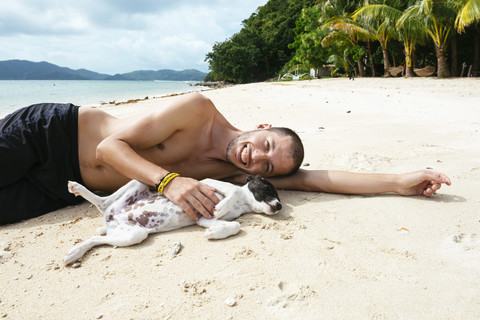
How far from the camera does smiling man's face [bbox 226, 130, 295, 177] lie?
260cm

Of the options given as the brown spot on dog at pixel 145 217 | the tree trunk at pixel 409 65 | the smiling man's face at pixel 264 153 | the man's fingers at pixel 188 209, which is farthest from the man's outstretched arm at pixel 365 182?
the tree trunk at pixel 409 65

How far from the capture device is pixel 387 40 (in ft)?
65.1

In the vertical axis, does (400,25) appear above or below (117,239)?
above

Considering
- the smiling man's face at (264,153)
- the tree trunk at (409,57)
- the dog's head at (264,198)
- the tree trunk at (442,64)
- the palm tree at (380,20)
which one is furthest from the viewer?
the tree trunk at (409,57)

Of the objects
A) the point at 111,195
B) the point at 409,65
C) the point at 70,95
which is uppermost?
the point at 409,65

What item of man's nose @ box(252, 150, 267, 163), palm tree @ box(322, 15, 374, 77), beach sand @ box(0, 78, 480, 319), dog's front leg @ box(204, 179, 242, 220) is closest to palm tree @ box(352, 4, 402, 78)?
palm tree @ box(322, 15, 374, 77)

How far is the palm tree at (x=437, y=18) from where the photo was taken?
14344 millimetres

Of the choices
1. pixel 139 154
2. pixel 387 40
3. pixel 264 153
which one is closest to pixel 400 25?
pixel 387 40

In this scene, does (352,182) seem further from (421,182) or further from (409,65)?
(409,65)

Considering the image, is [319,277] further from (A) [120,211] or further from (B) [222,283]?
(A) [120,211]

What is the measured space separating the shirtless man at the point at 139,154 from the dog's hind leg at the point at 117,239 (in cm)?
52

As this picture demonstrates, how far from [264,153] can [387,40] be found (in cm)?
2087

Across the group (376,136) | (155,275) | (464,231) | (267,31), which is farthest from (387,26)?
(267,31)

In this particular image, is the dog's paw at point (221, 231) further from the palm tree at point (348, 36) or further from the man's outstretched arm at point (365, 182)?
the palm tree at point (348, 36)
